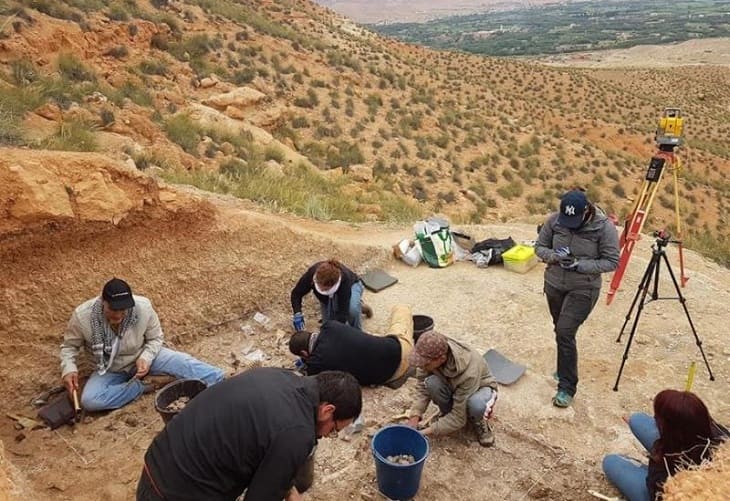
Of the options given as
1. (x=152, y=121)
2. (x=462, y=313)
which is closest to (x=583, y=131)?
(x=152, y=121)

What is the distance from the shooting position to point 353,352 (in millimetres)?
4832

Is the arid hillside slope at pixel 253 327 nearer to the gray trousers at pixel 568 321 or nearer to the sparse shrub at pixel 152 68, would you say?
the gray trousers at pixel 568 321

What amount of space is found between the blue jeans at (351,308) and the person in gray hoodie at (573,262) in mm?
1875

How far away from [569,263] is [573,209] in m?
0.45

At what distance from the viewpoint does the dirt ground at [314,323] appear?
4.35 metres

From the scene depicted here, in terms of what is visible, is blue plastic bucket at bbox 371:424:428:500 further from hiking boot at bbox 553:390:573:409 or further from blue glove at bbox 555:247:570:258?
blue glove at bbox 555:247:570:258

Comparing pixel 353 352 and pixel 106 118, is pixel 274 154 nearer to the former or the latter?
pixel 106 118

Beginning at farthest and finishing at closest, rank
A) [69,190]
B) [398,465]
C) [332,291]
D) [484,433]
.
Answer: [332,291]
[69,190]
[484,433]
[398,465]

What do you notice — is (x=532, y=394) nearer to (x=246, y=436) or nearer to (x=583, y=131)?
(x=246, y=436)

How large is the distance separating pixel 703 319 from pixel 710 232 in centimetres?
1112

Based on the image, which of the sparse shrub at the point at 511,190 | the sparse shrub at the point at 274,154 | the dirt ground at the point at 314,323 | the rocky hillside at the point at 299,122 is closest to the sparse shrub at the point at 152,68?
the rocky hillside at the point at 299,122

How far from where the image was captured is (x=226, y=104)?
16.1m

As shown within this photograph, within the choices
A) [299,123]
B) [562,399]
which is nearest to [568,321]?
[562,399]

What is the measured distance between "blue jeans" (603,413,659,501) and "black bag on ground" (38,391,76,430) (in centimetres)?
398
